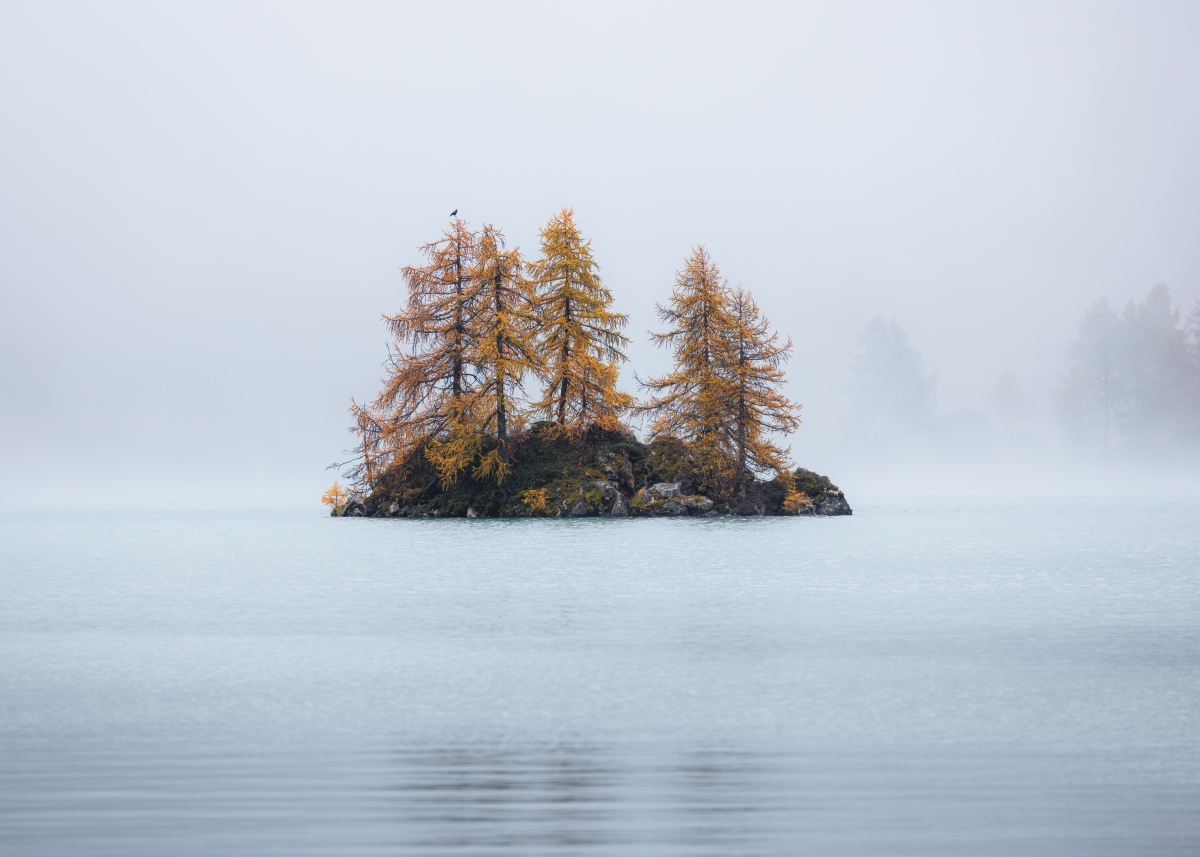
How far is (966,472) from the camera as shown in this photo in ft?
336

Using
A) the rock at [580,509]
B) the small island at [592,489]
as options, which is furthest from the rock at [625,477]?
the rock at [580,509]

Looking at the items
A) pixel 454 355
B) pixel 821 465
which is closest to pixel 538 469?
pixel 454 355

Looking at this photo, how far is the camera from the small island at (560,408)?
40.4 meters

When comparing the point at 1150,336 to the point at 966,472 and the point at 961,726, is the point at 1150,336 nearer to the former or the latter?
the point at 966,472

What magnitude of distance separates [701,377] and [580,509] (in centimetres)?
841

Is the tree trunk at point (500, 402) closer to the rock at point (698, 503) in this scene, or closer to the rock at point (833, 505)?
the rock at point (698, 503)

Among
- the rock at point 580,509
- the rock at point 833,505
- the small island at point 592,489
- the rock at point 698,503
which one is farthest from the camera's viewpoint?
the rock at point 833,505

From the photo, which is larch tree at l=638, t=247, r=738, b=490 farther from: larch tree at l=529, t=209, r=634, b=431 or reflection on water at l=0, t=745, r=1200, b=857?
reflection on water at l=0, t=745, r=1200, b=857

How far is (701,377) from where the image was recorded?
41.5 m

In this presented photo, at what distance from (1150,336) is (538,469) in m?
83.6

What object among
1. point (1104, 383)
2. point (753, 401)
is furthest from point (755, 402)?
point (1104, 383)

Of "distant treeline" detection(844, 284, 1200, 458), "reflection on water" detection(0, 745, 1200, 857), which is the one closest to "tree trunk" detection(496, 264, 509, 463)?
"reflection on water" detection(0, 745, 1200, 857)

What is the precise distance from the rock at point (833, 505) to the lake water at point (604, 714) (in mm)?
23838

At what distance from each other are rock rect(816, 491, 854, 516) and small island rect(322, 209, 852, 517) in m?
0.07
